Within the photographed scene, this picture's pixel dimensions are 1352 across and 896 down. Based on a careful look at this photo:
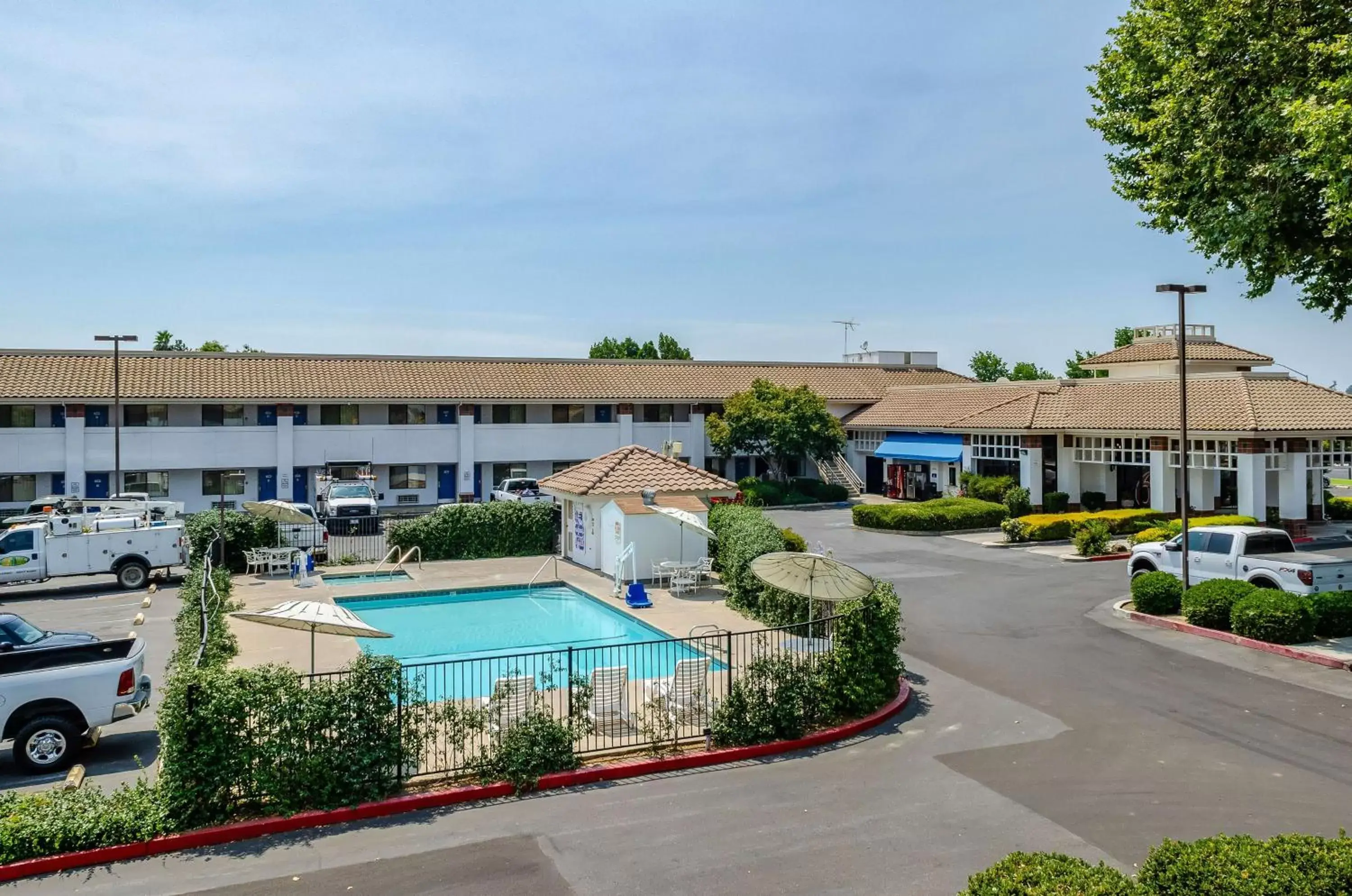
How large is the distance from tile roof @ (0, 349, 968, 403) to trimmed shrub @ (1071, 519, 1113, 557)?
2421cm

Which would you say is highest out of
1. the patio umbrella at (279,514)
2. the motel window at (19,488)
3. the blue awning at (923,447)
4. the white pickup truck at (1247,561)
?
the blue awning at (923,447)

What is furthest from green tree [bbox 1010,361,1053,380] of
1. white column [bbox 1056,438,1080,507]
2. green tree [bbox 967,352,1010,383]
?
white column [bbox 1056,438,1080,507]

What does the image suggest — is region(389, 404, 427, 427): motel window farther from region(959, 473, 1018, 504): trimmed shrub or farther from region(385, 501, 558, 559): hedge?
region(959, 473, 1018, 504): trimmed shrub

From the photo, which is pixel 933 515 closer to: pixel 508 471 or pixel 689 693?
pixel 508 471

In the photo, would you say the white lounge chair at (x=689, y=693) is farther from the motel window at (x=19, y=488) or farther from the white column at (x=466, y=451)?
the motel window at (x=19, y=488)

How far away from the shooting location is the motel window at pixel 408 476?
157 ft

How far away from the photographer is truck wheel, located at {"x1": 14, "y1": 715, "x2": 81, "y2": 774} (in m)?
12.7

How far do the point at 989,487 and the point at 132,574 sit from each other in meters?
33.0

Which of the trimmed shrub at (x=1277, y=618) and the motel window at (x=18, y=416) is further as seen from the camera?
the motel window at (x=18, y=416)

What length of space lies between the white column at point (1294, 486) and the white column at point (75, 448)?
156 feet

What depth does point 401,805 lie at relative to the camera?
452 inches

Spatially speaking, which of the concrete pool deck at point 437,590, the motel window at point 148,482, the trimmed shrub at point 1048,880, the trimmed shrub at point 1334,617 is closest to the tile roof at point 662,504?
the concrete pool deck at point 437,590

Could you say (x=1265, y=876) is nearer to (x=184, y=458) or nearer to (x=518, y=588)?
(x=518, y=588)

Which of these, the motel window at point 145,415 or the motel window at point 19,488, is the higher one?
the motel window at point 145,415
